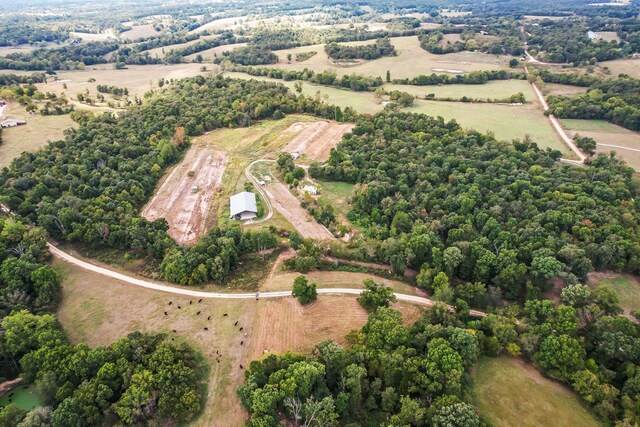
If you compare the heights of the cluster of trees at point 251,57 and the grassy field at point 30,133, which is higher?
the cluster of trees at point 251,57

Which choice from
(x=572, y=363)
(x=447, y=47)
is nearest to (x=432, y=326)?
(x=572, y=363)

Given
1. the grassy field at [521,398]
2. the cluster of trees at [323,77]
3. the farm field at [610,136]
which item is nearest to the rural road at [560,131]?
the farm field at [610,136]

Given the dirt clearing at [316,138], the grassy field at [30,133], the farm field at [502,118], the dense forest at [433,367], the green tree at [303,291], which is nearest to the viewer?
the dense forest at [433,367]

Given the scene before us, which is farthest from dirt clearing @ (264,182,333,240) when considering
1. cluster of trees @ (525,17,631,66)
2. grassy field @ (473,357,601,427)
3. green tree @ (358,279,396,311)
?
cluster of trees @ (525,17,631,66)

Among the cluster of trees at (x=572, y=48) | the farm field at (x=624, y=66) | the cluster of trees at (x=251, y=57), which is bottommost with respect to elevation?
the cluster of trees at (x=251, y=57)

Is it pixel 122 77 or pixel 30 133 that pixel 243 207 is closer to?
pixel 30 133

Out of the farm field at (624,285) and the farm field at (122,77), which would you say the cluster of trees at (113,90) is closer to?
the farm field at (122,77)
